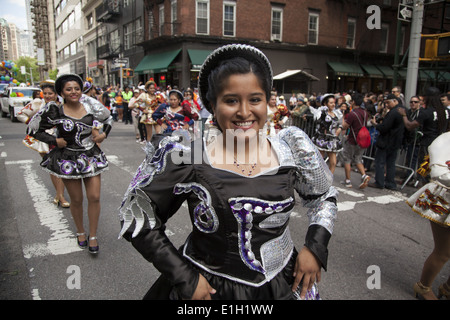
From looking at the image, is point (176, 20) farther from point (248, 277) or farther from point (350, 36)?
point (248, 277)

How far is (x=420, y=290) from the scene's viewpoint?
10.7ft

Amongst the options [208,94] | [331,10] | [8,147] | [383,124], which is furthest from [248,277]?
[331,10]

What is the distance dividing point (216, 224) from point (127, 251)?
115 inches

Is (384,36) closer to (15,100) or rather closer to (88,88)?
(15,100)

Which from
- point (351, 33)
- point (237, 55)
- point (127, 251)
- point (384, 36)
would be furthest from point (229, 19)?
point (237, 55)

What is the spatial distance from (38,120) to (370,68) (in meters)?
27.5

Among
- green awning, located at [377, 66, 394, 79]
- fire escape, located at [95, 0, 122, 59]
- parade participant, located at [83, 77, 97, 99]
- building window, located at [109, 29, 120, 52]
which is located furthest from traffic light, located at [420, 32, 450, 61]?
building window, located at [109, 29, 120, 52]

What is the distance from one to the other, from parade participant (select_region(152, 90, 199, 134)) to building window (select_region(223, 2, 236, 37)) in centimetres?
1628

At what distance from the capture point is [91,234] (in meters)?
4.09

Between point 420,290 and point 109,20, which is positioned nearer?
point 420,290

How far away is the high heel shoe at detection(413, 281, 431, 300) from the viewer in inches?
127

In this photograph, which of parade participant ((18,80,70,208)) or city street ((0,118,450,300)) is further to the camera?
parade participant ((18,80,70,208))

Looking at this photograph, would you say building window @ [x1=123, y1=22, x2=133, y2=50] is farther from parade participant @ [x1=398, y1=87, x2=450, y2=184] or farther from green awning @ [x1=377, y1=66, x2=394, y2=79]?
parade participant @ [x1=398, y1=87, x2=450, y2=184]

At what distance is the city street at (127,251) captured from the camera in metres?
3.33
